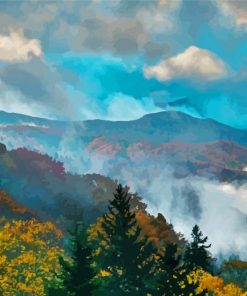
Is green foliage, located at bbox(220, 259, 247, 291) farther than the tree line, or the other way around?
green foliage, located at bbox(220, 259, 247, 291)

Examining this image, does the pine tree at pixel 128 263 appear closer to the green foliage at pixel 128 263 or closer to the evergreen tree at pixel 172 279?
the green foliage at pixel 128 263

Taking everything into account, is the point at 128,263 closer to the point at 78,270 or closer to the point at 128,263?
the point at 128,263

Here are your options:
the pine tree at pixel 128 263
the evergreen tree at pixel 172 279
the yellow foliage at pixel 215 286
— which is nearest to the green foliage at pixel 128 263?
the pine tree at pixel 128 263

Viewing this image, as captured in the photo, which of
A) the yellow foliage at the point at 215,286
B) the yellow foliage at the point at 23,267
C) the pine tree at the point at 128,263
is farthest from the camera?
the yellow foliage at the point at 215,286

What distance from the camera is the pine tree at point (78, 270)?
32.4 m

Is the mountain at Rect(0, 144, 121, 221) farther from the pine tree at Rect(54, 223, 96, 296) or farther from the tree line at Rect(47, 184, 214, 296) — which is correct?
the pine tree at Rect(54, 223, 96, 296)

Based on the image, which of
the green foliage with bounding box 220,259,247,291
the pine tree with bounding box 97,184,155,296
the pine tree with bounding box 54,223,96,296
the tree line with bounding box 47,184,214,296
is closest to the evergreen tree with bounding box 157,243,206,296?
the tree line with bounding box 47,184,214,296

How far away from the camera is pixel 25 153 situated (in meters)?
178

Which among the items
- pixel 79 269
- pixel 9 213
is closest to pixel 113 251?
pixel 79 269

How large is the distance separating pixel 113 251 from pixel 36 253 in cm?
3463

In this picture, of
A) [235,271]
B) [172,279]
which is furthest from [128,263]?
[235,271]

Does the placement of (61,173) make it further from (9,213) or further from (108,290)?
(108,290)

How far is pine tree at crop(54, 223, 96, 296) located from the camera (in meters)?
32.4

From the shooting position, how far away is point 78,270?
32.8m
